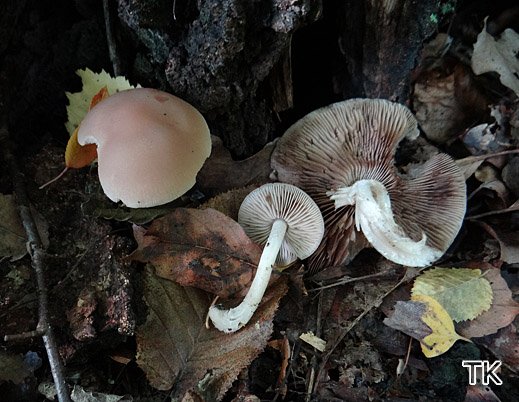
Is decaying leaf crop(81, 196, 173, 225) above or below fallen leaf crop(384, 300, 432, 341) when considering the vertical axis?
above

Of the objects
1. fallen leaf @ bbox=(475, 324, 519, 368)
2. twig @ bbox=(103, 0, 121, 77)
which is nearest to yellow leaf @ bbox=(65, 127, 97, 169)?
twig @ bbox=(103, 0, 121, 77)

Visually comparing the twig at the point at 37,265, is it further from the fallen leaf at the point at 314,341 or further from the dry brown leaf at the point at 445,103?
the dry brown leaf at the point at 445,103

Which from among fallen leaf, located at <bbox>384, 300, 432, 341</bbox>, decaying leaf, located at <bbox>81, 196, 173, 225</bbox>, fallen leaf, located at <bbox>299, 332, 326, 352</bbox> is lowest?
fallen leaf, located at <bbox>299, 332, 326, 352</bbox>

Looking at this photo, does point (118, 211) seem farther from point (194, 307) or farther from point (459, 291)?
point (459, 291)

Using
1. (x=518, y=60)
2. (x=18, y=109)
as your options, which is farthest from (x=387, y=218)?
(x=18, y=109)

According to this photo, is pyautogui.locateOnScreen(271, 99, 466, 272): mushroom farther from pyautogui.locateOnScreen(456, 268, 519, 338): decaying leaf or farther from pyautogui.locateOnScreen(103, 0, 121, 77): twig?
pyautogui.locateOnScreen(103, 0, 121, 77): twig

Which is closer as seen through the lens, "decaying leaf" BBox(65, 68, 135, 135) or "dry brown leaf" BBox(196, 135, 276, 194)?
"decaying leaf" BBox(65, 68, 135, 135)
